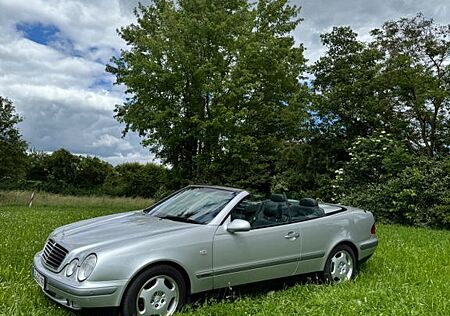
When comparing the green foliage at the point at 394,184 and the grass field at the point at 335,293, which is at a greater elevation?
the green foliage at the point at 394,184

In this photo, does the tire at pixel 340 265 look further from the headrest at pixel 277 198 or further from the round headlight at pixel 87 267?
the round headlight at pixel 87 267

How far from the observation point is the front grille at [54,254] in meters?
4.63

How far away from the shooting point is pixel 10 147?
35.5m

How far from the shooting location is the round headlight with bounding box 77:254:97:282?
424 centimetres

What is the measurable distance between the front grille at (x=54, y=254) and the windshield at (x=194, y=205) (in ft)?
4.51

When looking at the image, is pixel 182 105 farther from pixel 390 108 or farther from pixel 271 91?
pixel 390 108

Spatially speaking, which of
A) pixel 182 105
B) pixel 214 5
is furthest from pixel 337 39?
pixel 182 105

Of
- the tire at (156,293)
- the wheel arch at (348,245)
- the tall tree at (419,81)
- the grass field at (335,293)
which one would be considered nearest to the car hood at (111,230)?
the tire at (156,293)

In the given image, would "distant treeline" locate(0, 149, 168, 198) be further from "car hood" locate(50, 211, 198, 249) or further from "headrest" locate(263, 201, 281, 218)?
"headrest" locate(263, 201, 281, 218)

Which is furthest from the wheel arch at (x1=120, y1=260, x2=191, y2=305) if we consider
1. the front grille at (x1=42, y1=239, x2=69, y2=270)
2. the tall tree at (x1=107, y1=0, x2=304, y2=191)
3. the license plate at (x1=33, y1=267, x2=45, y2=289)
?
→ the tall tree at (x1=107, y1=0, x2=304, y2=191)

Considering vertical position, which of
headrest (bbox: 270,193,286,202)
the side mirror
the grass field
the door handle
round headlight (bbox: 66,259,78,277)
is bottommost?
the grass field

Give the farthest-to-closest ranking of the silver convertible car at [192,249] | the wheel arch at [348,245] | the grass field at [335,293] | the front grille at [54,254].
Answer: the wheel arch at [348,245] → the grass field at [335,293] → the front grille at [54,254] → the silver convertible car at [192,249]

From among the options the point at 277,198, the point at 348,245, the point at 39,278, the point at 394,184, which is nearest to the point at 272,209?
the point at 277,198

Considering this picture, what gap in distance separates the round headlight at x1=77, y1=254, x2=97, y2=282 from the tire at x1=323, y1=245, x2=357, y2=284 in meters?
3.30
